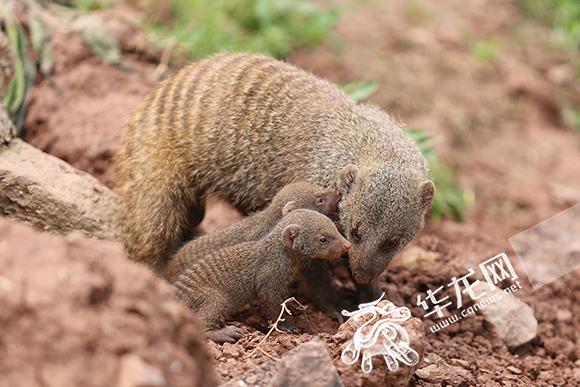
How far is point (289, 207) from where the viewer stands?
127 inches

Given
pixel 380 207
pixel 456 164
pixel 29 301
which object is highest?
pixel 29 301

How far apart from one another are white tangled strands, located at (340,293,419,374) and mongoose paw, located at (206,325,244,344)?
20.2 inches

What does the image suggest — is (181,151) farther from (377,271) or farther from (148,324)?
(148,324)

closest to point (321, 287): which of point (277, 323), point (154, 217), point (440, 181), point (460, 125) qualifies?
point (277, 323)

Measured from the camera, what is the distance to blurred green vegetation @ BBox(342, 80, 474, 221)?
4.70m

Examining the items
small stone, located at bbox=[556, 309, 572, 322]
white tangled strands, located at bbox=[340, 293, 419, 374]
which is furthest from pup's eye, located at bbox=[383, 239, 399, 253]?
small stone, located at bbox=[556, 309, 572, 322]

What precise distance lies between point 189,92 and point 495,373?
6.27 ft

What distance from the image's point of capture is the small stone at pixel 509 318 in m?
3.47

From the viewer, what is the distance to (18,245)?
1.87 meters

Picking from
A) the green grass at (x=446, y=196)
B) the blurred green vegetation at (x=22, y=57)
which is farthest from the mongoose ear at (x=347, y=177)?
the blurred green vegetation at (x=22, y=57)

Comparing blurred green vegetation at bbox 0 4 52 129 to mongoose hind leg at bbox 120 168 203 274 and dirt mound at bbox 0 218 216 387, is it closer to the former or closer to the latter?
mongoose hind leg at bbox 120 168 203 274

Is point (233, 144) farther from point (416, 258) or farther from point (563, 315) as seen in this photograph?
point (563, 315)

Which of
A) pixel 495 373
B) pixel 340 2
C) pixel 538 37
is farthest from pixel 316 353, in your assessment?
pixel 538 37

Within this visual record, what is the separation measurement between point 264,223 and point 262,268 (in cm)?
29
